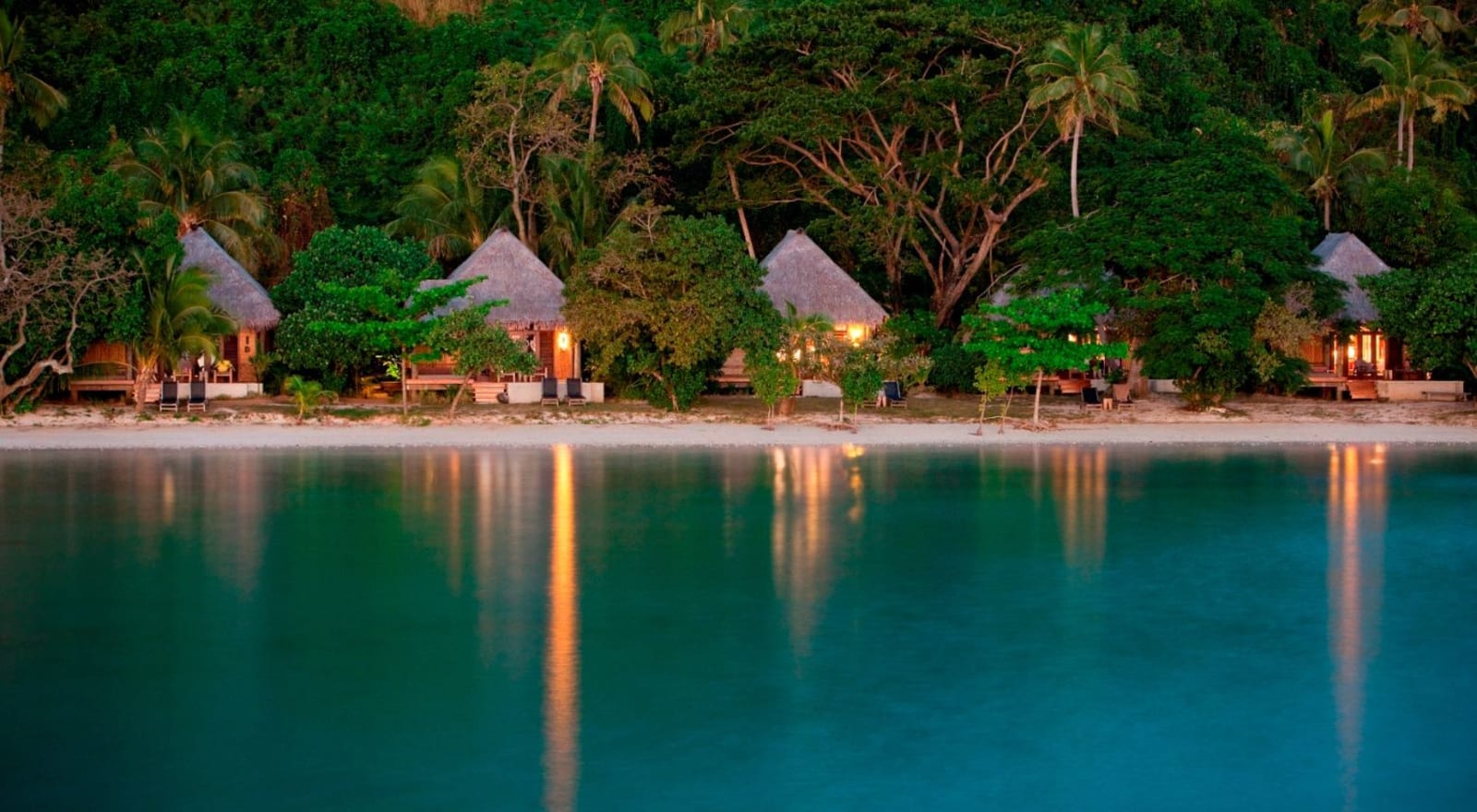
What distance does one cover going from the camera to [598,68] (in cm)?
3459

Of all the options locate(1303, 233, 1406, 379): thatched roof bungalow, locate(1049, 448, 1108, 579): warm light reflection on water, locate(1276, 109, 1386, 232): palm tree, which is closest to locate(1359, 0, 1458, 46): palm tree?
locate(1276, 109, 1386, 232): palm tree

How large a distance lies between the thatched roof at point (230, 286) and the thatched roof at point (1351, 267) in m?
19.3

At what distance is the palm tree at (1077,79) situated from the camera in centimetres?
3094

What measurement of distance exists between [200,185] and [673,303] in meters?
12.0

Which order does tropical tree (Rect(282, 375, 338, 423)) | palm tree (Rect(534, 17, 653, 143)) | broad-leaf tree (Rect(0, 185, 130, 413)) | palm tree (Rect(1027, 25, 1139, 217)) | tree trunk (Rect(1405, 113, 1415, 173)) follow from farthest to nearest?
tree trunk (Rect(1405, 113, 1415, 173)), palm tree (Rect(534, 17, 653, 143)), palm tree (Rect(1027, 25, 1139, 217)), tropical tree (Rect(282, 375, 338, 423)), broad-leaf tree (Rect(0, 185, 130, 413))

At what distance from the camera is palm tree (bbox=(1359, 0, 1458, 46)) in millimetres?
44250

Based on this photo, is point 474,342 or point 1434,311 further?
point 1434,311

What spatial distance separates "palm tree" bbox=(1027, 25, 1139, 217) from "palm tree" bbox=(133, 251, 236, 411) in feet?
51.5

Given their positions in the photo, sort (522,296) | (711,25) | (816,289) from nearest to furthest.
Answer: (522,296) → (816,289) → (711,25)

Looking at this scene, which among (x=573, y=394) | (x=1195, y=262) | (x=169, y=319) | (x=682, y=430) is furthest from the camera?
(x=573, y=394)

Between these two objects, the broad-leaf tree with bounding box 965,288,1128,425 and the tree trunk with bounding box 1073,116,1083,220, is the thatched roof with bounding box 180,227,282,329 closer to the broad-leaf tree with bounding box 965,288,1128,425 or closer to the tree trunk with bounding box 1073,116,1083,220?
the broad-leaf tree with bounding box 965,288,1128,425

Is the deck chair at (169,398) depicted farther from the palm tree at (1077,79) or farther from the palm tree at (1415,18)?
the palm tree at (1415,18)

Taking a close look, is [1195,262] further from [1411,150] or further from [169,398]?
[169,398]

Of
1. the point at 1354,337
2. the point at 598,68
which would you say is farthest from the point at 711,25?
the point at 1354,337
